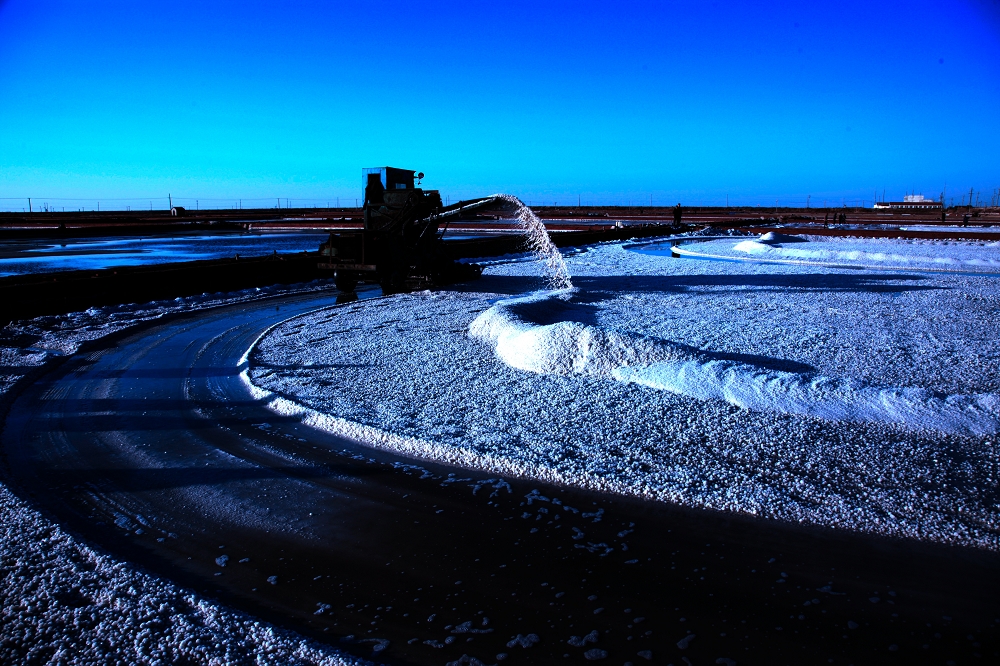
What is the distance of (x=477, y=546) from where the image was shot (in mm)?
3500

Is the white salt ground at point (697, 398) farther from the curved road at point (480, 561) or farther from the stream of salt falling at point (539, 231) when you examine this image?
the stream of salt falling at point (539, 231)

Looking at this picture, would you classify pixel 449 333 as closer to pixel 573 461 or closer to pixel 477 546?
pixel 573 461

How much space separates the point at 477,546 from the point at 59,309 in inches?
Result: 410

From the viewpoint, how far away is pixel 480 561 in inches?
132

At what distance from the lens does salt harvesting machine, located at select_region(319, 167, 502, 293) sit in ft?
39.8

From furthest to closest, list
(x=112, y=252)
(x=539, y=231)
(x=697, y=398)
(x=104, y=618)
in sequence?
(x=112, y=252)
(x=539, y=231)
(x=697, y=398)
(x=104, y=618)

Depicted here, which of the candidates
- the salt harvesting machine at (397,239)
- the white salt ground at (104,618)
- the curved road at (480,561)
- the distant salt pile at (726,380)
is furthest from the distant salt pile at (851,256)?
the white salt ground at (104,618)

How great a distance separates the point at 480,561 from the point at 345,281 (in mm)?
10771

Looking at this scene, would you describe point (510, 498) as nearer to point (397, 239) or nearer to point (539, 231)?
point (397, 239)

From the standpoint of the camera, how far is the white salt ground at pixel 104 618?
2.66m

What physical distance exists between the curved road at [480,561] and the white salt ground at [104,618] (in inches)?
5.0

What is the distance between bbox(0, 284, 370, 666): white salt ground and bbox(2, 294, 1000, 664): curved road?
0.41 feet

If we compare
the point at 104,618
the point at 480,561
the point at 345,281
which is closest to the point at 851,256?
the point at 345,281

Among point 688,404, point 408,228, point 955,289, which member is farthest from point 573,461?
point 955,289
